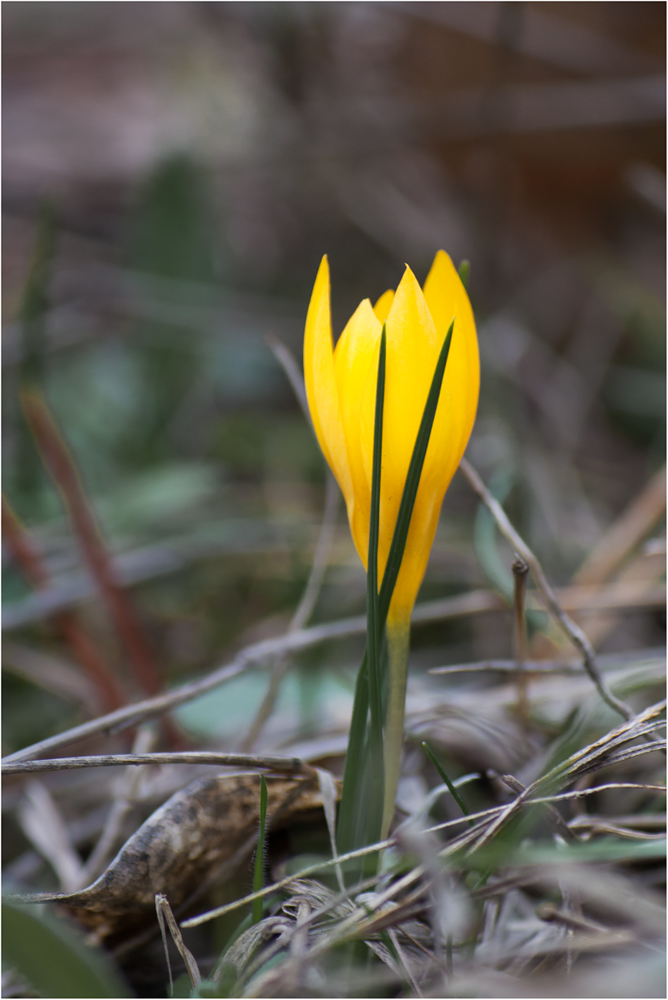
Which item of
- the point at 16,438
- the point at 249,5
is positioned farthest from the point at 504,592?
the point at 249,5

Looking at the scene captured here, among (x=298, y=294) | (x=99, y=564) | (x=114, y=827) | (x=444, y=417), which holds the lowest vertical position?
(x=114, y=827)

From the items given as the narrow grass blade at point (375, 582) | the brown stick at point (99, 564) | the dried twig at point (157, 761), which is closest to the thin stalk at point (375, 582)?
the narrow grass blade at point (375, 582)

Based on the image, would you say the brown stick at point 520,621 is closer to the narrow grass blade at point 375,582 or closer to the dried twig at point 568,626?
the dried twig at point 568,626

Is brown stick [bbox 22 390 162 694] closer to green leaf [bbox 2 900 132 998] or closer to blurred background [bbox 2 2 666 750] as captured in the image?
blurred background [bbox 2 2 666 750]

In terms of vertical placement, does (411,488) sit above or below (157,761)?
above

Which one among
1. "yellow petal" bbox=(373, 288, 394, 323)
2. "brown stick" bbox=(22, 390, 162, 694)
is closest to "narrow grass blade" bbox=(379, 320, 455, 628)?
"yellow petal" bbox=(373, 288, 394, 323)

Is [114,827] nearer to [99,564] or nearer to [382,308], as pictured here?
[99,564]

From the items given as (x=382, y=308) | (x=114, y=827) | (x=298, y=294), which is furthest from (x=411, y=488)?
(x=298, y=294)
